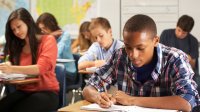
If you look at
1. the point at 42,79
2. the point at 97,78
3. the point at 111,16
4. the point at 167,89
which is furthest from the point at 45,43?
the point at 111,16

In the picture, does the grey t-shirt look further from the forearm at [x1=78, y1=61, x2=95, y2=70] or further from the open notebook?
the open notebook

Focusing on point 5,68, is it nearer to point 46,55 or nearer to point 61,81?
point 46,55

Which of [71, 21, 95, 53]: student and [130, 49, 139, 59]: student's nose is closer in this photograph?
[130, 49, 139, 59]: student's nose

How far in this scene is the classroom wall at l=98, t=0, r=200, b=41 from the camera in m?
5.58

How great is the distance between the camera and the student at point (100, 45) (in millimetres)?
3492

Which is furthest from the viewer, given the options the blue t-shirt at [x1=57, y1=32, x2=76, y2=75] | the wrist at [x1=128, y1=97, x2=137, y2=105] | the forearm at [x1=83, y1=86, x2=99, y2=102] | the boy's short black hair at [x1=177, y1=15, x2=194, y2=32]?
the boy's short black hair at [x1=177, y1=15, x2=194, y2=32]

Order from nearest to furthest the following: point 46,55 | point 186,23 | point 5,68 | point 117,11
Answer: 1. point 5,68
2. point 46,55
3. point 186,23
4. point 117,11

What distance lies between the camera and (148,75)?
5.77 ft

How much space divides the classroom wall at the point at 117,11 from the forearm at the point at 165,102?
13.6 feet

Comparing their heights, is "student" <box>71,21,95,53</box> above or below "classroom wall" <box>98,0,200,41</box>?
below

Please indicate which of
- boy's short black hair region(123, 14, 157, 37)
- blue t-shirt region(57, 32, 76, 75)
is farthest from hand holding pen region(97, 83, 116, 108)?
blue t-shirt region(57, 32, 76, 75)

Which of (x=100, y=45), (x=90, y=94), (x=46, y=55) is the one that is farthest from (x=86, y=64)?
(x=90, y=94)

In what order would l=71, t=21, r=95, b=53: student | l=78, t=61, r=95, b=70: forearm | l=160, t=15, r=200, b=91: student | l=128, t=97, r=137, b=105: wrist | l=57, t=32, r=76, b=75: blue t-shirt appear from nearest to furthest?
l=128, t=97, r=137, b=105: wrist
l=78, t=61, r=95, b=70: forearm
l=57, t=32, r=76, b=75: blue t-shirt
l=160, t=15, r=200, b=91: student
l=71, t=21, r=95, b=53: student

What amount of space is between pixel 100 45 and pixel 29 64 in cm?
93
